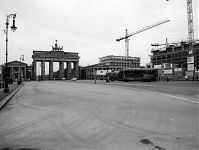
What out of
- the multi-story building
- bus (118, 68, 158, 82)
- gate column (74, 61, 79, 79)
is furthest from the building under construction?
gate column (74, 61, 79, 79)

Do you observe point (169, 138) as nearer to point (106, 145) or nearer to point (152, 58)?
point (106, 145)

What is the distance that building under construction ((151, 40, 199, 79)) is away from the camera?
3797 inches

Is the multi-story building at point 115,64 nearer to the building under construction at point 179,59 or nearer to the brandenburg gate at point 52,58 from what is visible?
the brandenburg gate at point 52,58

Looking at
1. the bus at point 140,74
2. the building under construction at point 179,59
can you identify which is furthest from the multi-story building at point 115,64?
the bus at point 140,74

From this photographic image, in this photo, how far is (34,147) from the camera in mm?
5168

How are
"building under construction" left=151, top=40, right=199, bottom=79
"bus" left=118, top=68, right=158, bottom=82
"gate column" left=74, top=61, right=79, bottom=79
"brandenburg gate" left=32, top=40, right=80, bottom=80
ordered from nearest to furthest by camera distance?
"bus" left=118, top=68, right=158, bottom=82 < "building under construction" left=151, top=40, right=199, bottom=79 < "brandenburg gate" left=32, top=40, right=80, bottom=80 < "gate column" left=74, top=61, right=79, bottom=79

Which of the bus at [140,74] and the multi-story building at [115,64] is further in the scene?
the multi-story building at [115,64]

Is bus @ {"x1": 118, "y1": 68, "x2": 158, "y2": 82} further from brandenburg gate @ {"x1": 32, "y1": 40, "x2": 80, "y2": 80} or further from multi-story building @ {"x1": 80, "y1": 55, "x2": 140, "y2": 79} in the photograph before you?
multi-story building @ {"x1": 80, "y1": 55, "x2": 140, "y2": 79}

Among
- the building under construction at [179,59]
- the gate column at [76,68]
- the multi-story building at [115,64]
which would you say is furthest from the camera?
the multi-story building at [115,64]

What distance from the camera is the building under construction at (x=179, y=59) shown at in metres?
96.4

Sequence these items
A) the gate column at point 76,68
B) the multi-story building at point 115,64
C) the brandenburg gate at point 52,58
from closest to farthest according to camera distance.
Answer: the brandenburg gate at point 52,58 → the gate column at point 76,68 → the multi-story building at point 115,64

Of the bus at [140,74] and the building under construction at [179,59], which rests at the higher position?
the building under construction at [179,59]

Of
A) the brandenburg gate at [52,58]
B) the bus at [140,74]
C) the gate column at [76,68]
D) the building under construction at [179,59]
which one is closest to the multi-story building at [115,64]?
the gate column at [76,68]

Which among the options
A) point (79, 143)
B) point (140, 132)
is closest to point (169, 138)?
point (140, 132)
